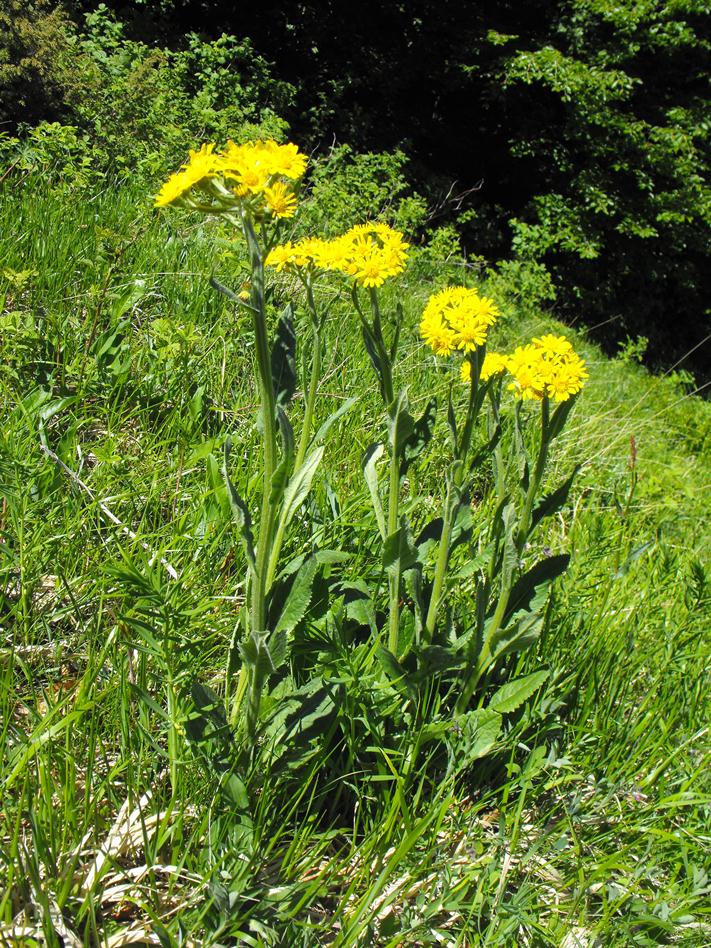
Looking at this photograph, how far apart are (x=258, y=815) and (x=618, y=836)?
71 cm

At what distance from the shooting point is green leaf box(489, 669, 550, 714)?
1327mm

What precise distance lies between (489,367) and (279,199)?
1.81ft

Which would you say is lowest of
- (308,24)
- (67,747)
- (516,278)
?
(67,747)

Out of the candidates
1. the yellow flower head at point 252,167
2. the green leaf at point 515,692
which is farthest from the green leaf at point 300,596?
the yellow flower head at point 252,167

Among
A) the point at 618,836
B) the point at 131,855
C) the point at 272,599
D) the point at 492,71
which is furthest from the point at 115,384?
the point at 492,71

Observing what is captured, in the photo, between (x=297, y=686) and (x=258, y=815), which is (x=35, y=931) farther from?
(x=297, y=686)

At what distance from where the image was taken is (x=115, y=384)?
199 cm

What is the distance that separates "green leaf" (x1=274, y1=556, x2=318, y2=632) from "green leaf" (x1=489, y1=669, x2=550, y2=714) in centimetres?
42

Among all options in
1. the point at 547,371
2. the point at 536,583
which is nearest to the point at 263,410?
the point at 547,371

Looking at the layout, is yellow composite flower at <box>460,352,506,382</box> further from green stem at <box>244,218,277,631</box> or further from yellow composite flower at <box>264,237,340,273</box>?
green stem at <box>244,218,277,631</box>

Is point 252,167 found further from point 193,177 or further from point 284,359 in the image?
point 284,359

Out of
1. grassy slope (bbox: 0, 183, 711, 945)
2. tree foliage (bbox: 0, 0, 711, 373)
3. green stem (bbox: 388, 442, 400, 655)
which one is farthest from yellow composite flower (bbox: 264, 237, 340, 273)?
tree foliage (bbox: 0, 0, 711, 373)

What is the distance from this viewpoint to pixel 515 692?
135 cm

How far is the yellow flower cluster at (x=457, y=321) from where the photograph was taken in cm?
128
